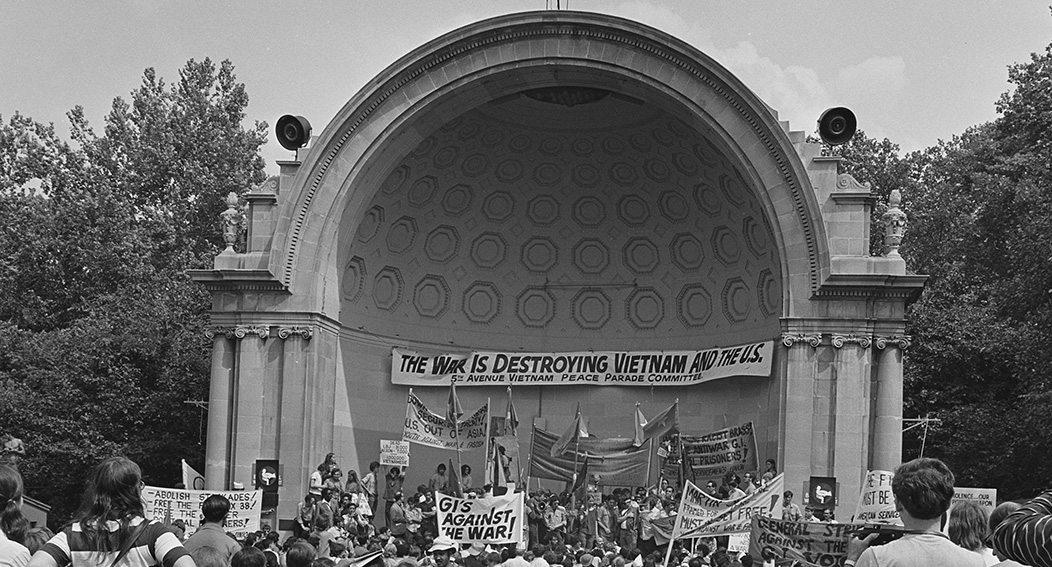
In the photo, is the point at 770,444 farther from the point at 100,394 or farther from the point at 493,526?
the point at 100,394

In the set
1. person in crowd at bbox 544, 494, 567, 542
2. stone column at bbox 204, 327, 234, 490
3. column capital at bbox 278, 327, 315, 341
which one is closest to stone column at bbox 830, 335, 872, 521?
person in crowd at bbox 544, 494, 567, 542

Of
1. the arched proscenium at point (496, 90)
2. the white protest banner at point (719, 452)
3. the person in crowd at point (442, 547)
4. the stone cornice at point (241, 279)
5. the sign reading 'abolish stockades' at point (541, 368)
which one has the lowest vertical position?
the person in crowd at point (442, 547)

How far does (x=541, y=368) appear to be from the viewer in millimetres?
29062

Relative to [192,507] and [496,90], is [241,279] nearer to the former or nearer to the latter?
[192,507]

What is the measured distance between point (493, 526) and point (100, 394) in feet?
56.8

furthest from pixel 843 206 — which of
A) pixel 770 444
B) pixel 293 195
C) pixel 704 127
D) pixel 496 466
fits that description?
pixel 293 195

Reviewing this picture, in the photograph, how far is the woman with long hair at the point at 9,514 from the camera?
6.24 metres

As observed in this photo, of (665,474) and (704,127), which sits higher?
(704,127)

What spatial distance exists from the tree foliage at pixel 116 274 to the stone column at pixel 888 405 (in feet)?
59.2

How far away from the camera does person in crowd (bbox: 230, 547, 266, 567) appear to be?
26.3 feet

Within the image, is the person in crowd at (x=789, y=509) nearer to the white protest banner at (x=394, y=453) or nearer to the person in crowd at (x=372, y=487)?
the white protest banner at (x=394, y=453)

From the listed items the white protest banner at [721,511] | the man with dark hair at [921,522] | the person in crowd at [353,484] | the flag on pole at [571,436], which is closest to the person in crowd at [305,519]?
the person in crowd at [353,484]

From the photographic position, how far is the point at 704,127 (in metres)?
25.6

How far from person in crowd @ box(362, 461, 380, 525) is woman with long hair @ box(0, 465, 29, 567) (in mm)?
19100
